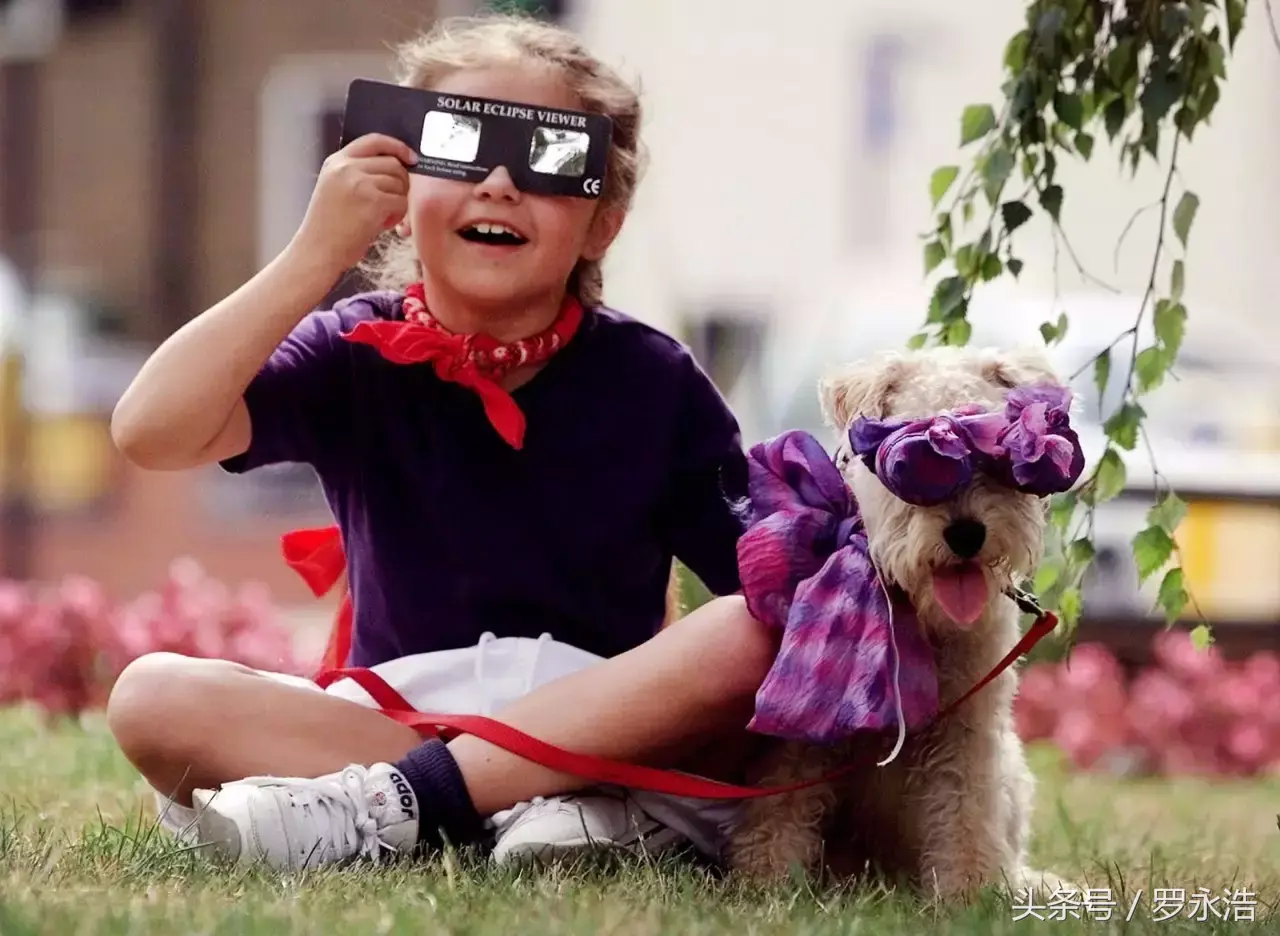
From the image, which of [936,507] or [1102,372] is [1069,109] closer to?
[1102,372]

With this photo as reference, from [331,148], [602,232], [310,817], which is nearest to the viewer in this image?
[310,817]

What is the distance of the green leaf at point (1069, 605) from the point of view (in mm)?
3092

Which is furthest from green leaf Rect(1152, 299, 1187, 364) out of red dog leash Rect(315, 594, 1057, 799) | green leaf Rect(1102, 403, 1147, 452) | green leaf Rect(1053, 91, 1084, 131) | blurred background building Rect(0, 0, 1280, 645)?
blurred background building Rect(0, 0, 1280, 645)

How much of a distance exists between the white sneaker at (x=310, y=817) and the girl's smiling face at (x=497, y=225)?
0.80m

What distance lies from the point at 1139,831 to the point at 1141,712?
2.15 meters

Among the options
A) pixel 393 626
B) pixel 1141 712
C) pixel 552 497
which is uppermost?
pixel 552 497

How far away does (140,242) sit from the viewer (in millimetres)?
12805

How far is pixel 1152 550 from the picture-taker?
3.10m

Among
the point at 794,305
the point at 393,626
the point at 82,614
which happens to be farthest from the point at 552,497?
the point at 794,305

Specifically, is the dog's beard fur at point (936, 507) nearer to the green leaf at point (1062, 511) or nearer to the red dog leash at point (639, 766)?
the red dog leash at point (639, 766)

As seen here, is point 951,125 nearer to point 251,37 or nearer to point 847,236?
point 847,236

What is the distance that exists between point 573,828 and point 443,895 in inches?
14.1

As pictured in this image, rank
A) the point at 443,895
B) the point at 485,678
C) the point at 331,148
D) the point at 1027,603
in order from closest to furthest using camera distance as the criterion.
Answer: the point at 443,895 → the point at 1027,603 → the point at 485,678 → the point at 331,148

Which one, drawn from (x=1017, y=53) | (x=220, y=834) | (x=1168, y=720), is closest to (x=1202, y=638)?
(x=1017, y=53)
